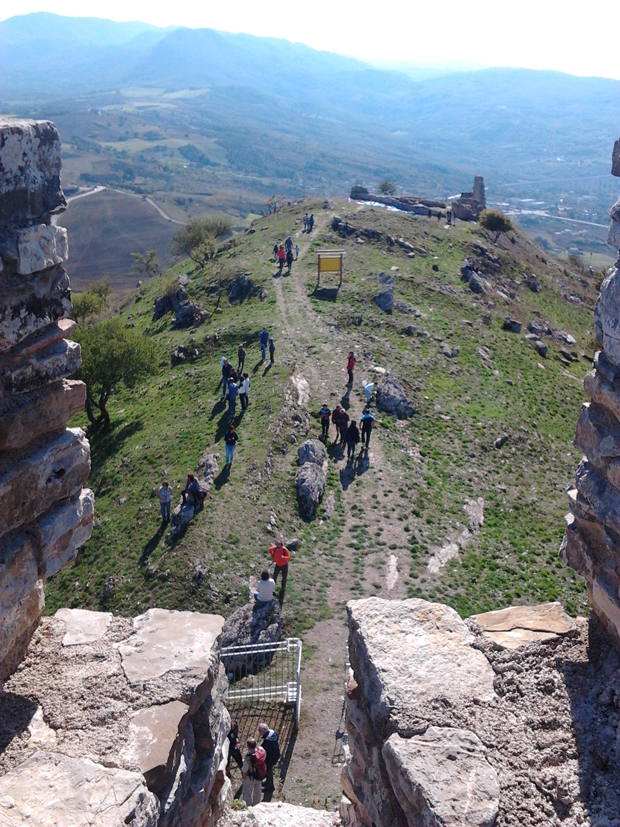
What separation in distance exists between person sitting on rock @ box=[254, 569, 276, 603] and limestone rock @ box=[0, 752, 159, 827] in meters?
10.1

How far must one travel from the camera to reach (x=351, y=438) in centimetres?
2322

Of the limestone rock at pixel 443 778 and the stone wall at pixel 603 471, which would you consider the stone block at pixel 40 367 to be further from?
the stone wall at pixel 603 471

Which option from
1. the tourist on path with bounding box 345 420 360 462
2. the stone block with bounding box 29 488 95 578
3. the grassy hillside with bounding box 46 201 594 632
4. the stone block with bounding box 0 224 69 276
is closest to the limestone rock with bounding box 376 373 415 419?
the grassy hillside with bounding box 46 201 594 632

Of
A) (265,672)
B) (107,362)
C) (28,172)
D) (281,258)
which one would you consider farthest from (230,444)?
(281,258)

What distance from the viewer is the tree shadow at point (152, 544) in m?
19.8

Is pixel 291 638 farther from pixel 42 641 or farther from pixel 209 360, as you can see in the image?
pixel 209 360

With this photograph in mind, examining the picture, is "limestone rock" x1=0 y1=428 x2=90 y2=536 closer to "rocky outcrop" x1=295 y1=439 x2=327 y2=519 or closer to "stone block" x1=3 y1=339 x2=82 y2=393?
"stone block" x1=3 y1=339 x2=82 y2=393

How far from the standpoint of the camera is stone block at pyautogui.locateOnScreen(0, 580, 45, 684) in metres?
7.65

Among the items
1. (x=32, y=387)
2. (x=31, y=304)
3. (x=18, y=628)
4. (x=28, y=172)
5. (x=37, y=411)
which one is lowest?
(x=18, y=628)

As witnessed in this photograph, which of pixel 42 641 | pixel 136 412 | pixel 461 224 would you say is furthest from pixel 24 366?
pixel 461 224

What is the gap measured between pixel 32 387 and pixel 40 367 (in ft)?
0.75

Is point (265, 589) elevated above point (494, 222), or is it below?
below

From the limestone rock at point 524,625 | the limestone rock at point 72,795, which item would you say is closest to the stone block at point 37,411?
the limestone rock at point 72,795

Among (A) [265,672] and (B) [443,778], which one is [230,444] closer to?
(A) [265,672]
